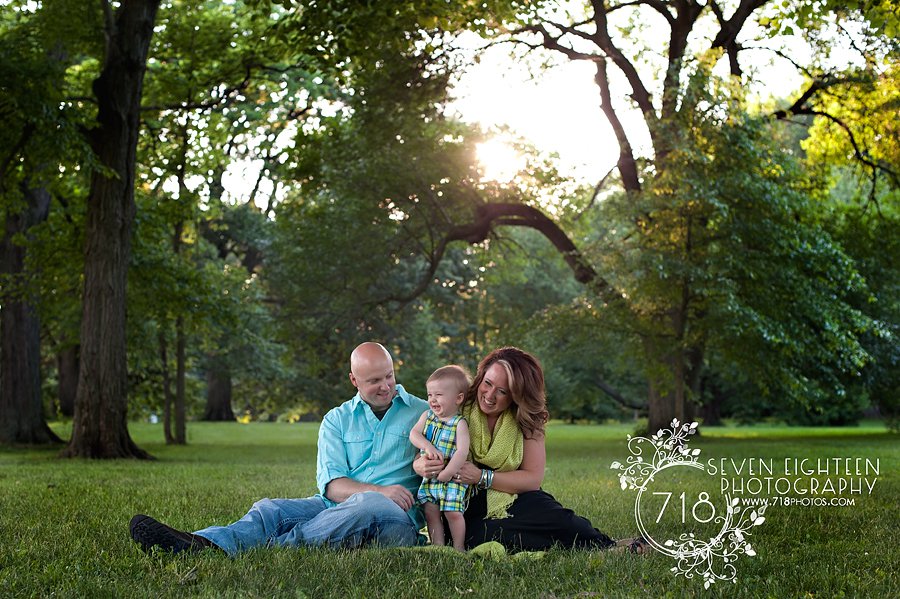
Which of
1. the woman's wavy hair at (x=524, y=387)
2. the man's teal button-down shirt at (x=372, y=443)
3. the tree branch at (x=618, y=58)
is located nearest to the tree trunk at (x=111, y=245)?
the tree branch at (x=618, y=58)

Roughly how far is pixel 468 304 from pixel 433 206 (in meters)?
12.4

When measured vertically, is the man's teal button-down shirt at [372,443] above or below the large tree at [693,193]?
below

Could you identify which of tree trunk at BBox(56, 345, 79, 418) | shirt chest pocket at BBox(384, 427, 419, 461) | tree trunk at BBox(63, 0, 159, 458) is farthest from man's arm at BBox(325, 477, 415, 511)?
tree trunk at BBox(56, 345, 79, 418)

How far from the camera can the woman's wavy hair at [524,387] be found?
6023mm

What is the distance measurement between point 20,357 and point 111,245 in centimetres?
610

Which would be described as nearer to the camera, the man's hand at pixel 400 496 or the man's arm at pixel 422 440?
the man's arm at pixel 422 440

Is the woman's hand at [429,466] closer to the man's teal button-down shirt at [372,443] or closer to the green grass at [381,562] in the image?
the man's teal button-down shirt at [372,443]

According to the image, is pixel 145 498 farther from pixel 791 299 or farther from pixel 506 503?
pixel 791 299

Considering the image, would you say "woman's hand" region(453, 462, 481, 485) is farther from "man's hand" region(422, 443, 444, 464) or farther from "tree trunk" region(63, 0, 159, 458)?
"tree trunk" region(63, 0, 159, 458)

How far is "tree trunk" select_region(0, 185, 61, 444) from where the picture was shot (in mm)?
21484

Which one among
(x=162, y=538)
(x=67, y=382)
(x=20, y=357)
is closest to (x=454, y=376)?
(x=162, y=538)

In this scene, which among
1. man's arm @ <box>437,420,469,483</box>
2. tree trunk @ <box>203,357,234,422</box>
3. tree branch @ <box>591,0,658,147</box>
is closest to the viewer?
man's arm @ <box>437,420,469,483</box>

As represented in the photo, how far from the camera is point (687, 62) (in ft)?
66.1

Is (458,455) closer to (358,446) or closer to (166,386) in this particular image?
(358,446)
